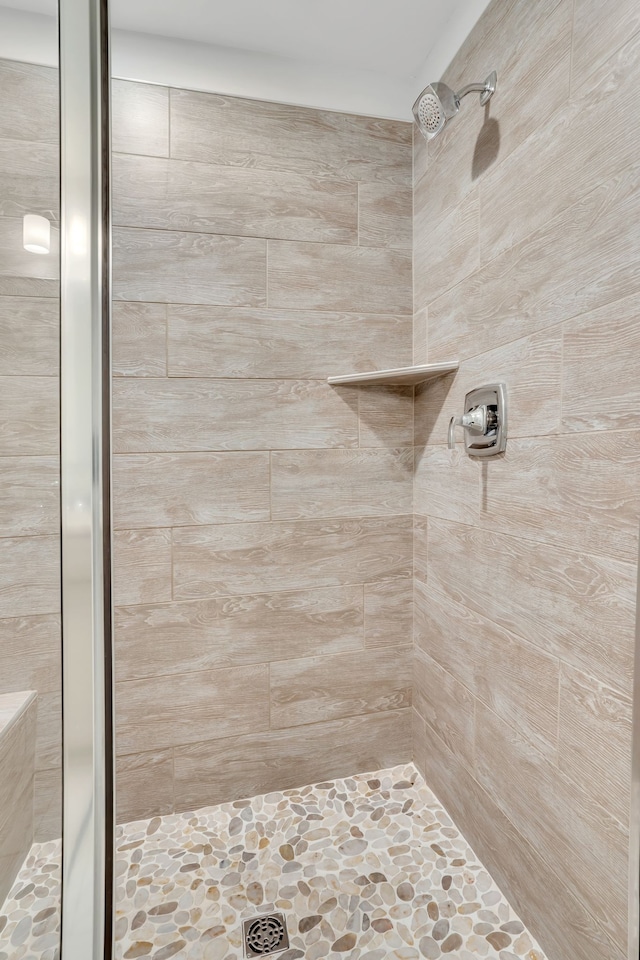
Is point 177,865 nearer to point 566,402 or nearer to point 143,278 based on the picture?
point 566,402

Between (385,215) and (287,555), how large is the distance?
1.13m

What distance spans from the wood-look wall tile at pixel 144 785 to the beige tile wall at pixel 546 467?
82cm

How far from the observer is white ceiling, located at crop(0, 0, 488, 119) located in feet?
4.34

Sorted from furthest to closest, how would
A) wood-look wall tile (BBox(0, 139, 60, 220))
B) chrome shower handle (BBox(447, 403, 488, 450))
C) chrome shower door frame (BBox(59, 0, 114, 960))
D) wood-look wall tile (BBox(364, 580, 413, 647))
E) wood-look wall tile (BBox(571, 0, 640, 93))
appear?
wood-look wall tile (BBox(364, 580, 413, 647)), chrome shower handle (BBox(447, 403, 488, 450)), wood-look wall tile (BBox(571, 0, 640, 93)), chrome shower door frame (BBox(59, 0, 114, 960)), wood-look wall tile (BBox(0, 139, 60, 220))

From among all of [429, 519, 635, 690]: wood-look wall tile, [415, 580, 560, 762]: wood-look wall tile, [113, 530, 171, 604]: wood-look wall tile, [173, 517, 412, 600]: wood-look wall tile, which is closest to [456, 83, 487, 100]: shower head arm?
[429, 519, 635, 690]: wood-look wall tile

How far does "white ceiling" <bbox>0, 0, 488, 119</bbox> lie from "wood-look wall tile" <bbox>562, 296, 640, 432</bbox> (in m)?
0.95

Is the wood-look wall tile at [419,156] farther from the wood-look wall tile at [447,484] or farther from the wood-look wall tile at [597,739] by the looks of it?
the wood-look wall tile at [597,739]

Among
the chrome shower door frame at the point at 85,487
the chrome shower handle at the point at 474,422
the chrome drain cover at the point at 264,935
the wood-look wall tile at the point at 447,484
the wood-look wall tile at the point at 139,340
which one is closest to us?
the chrome shower door frame at the point at 85,487

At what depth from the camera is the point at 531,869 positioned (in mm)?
1075

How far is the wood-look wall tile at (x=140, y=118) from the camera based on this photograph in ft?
4.55

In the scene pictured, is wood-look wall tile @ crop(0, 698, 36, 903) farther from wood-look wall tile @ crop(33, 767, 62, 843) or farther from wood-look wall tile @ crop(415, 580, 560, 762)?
wood-look wall tile @ crop(415, 580, 560, 762)

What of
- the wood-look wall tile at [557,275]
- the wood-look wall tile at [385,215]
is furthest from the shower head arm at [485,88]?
the wood-look wall tile at [385,215]

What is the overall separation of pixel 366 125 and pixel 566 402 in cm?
119

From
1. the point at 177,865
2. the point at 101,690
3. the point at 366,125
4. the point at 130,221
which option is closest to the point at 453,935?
the point at 177,865
